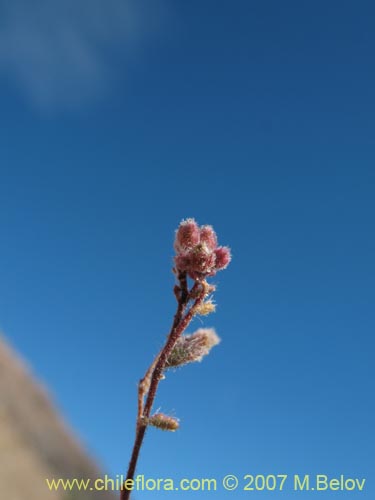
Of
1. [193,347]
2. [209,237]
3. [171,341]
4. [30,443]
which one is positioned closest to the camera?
[171,341]

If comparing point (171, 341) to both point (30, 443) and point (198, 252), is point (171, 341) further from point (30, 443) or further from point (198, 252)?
point (30, 443)

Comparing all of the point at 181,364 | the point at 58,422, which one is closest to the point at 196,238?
the point at 181,364

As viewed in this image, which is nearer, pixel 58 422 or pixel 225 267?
pixel 225 267

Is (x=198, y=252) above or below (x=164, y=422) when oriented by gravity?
above

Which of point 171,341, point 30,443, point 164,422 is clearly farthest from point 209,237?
point 30,443

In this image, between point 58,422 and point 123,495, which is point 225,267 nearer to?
point 123,495

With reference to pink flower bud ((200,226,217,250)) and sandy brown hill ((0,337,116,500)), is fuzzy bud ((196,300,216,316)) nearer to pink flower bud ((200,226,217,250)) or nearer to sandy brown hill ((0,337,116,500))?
pink flower bud ((200,226,217,250))
